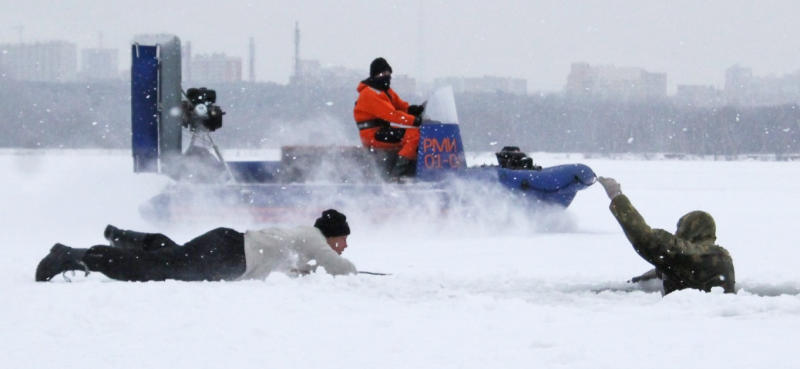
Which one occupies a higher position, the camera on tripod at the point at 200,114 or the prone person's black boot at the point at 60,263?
the camera on tripod at the point at 200,114

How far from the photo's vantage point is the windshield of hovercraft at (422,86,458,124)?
9250 millimetres

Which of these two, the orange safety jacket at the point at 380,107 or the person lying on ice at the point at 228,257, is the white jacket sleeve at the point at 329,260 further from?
the orange safety jacket at the point at 380,107

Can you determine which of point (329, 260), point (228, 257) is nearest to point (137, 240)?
point (228, 257)

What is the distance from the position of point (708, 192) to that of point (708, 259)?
12.5m

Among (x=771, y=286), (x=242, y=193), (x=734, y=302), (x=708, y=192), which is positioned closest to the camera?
(x=734, y=302)

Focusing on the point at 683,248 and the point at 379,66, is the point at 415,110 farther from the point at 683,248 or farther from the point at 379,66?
the point at 683,248

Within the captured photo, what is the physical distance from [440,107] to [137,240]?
4483mm

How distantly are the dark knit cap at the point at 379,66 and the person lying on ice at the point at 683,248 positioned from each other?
15.2ft

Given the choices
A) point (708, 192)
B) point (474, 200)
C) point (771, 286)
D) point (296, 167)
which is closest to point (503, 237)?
point (474, 200)

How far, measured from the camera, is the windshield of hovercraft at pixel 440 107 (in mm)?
9250

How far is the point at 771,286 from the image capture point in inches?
216

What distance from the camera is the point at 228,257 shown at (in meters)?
5.06

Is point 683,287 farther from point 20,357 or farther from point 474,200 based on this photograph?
point 474,200

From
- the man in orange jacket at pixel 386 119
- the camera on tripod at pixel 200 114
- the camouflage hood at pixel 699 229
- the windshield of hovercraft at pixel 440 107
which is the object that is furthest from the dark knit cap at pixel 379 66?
the camouflage hood at pixel 699 229
